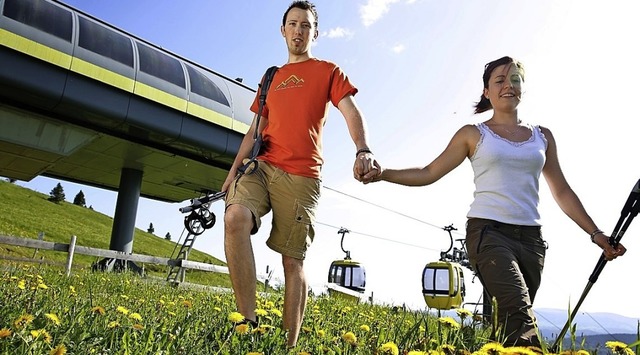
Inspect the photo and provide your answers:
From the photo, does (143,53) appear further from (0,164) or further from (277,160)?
(277,160)

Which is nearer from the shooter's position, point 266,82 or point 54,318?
point 54,318

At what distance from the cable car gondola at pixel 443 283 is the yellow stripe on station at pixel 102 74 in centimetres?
1104

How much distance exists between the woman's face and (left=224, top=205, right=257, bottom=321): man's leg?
4.97 feet

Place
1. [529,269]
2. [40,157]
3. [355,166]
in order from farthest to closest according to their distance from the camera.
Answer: [40,157], [529,269], [355,166]

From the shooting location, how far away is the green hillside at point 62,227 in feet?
120

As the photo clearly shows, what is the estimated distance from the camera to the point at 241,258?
2564mm

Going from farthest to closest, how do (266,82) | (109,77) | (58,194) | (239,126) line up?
(58,194)
(239,126)
(109,77)
(266,82)

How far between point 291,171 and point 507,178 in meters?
1.10

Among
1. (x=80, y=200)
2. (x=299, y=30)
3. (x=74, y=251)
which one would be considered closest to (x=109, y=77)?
(x=74, y=251)

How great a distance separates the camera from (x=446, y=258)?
1866cm

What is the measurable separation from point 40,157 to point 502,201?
44.9ft

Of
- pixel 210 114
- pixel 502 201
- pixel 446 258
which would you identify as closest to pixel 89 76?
pixel 210 114

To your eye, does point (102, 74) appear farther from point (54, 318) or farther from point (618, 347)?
point (618, 347)

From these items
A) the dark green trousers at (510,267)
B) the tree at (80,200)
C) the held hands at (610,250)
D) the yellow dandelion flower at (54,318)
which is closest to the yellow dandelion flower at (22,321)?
the yellow dandelion flower at (54,318)
